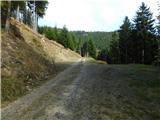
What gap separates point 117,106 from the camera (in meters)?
16.5

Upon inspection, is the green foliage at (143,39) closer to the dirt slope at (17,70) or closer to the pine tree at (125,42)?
the pine tree at (125,42)

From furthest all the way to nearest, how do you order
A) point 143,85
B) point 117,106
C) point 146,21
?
point 146,21, point 143,85, point 117,106

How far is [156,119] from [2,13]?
2477 centimetres

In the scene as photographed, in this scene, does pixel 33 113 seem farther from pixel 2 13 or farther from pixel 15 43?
pixel 2 13

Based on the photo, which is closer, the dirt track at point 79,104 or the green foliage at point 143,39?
the dirt track at point 79,104

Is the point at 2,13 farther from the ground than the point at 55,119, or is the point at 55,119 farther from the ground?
the point at 2,13

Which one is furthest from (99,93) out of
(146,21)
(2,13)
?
(146,21)

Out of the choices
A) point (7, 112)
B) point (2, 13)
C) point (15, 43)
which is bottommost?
point (7, 112)

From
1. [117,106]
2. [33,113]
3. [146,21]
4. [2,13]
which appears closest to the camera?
[33,113]

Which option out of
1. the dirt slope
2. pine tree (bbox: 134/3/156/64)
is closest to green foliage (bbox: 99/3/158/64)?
pine tree (bbox: 134/3/156/64)

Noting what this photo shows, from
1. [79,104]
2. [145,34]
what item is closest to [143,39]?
[145,34]

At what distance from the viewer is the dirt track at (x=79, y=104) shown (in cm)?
1480

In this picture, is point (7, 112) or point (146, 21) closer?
point (7, 112)

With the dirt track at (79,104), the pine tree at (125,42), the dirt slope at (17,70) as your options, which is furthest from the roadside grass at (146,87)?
the pine tree at (125,42)
